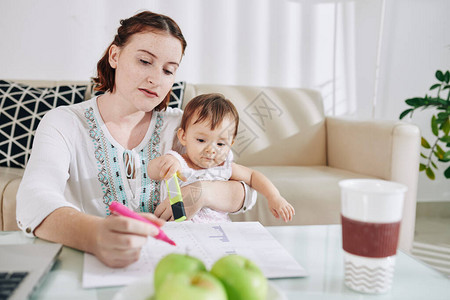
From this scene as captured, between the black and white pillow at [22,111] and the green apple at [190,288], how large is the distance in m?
1.57

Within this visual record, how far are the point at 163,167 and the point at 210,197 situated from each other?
153mm

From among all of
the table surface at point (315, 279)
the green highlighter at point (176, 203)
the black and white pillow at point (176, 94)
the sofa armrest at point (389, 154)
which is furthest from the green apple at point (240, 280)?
the black and white pillow at point (176, 94)

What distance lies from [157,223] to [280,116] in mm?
1642

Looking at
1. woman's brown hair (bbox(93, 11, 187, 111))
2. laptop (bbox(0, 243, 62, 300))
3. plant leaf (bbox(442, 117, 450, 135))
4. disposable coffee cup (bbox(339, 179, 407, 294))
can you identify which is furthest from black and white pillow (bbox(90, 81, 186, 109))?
plant leaf (bbox(442, 117, 450, 135))

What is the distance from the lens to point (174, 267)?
1.37 feet

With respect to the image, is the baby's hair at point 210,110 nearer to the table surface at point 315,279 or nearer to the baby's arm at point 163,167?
the baby's arm at point 163,167

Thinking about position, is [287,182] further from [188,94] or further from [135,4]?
[135,4]

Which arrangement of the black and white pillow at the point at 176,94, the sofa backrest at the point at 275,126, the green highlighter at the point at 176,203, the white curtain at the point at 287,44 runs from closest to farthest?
1. the green highlighter at the point at 176,203
2. the black and white pillow at the point at 176,94
3. the sofa backrest at the point at 275,126
4. the white curtain at the point at 287,44

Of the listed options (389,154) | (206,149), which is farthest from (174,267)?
(389,154)

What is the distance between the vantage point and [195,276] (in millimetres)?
Answer: 387

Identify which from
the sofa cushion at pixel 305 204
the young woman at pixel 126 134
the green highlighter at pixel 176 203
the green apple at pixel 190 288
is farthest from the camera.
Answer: the sofa cushion at pixel 305 204

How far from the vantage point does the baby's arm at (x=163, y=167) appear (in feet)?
3.23

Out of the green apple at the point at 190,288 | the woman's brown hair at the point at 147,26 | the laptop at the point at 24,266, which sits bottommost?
the laptop at the point at 24,266

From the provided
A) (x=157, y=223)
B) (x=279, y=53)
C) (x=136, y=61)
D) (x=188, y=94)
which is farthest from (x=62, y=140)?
(x=279, y=53)
